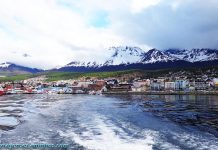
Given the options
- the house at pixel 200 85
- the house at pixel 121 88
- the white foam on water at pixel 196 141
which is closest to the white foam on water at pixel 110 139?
the white foam on water at pixel 196 141

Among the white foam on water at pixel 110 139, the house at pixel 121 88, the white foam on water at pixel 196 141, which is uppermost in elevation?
the house at pixel 121 88

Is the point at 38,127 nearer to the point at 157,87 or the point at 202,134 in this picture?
the point at 202,134

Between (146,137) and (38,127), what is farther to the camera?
(38,127)

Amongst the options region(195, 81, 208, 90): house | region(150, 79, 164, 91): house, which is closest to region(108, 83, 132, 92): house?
region(150, 79, 164, 91): house

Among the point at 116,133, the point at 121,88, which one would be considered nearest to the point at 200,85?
the point at 121,88

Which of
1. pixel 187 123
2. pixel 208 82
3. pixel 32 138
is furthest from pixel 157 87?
pixel 32 138

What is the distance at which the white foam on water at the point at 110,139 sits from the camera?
2800cm

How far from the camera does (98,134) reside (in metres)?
33.1

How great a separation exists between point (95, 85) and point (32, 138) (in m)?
143

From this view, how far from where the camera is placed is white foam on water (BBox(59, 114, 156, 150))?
28000 millimetres

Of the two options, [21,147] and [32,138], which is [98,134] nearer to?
[32,138]

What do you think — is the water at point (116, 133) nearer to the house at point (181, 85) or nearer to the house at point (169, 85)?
the house at point (181, 85)

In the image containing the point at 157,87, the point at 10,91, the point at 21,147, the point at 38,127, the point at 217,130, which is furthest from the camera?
the point at 157,87

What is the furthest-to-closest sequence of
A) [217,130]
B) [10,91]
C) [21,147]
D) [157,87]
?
[157,87] → [10,91] → [217,130] → [21,147]
